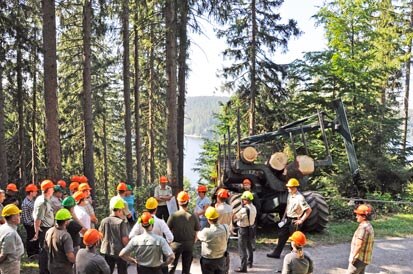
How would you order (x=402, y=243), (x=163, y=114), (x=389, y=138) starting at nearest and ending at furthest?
(x=402, y=243)
(x=389, y=138)
(x=163, y=114)

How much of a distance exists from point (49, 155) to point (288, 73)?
1249cm

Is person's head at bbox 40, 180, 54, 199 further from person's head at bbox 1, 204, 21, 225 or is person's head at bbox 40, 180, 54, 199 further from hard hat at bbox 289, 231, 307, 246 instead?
hard hat at bbox 289, 231, 307, 246

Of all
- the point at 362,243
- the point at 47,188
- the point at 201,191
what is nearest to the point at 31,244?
the point at 47,188

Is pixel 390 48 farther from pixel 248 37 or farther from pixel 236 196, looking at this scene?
pixel 236 196

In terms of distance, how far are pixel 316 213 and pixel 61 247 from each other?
23.2 feet

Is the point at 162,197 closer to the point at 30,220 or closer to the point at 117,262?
the point at 30,220

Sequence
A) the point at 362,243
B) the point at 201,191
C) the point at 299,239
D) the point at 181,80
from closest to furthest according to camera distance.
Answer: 1. the point at 299,239
2. the point at 362,243
3. the point at 201,191
4. the point at 181,80

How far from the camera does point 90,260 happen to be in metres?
5.27

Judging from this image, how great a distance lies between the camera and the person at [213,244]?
6648 millimetres

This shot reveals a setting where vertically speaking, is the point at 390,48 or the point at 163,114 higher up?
the point at 390,48

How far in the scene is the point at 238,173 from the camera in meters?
11.3

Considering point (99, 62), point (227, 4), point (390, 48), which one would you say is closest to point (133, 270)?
point (227, 4)

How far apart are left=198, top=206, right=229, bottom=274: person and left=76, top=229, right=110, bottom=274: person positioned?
189 centimetres

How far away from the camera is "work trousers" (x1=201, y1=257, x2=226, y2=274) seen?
22.2 feet
